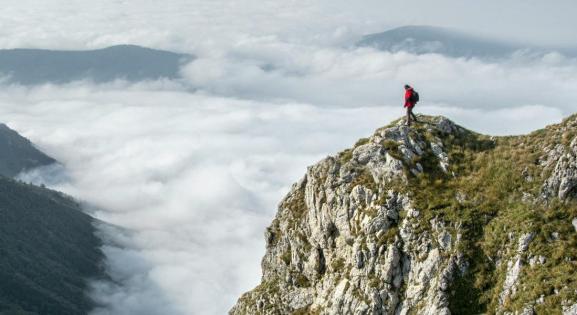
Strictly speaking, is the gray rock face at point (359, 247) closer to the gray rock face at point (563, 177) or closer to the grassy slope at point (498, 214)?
the grassy slope at point (498, 214)

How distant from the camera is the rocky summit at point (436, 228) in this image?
41188 millimetres

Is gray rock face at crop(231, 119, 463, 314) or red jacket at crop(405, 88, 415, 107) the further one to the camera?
red jacket at crop(405, 88, 415, 107)

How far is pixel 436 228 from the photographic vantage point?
4600cm

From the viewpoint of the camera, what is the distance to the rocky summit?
41188mm

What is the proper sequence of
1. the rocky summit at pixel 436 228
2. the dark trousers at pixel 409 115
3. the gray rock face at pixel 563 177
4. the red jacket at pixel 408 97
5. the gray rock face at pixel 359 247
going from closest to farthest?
1. the rocky summit at pixel 436 228
2. the gray rock face at pixel 563 177
3. the gray rock face at pixel 359 247
4. the red jacket at pixel 408 97
5. the dark trousers at pixel 409 115

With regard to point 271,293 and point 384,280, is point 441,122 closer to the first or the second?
point 384,280

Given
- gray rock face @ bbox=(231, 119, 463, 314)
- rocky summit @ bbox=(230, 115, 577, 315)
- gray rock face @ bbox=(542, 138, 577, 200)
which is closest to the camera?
rocky summit @ bbox=(230, 115, 577, 315)

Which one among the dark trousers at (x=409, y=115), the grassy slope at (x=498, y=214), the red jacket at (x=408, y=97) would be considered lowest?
the grassy slope at (x=498, y=214)

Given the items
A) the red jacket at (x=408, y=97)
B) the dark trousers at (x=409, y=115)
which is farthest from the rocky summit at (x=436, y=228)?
the red jacket at (x=408, y=97)

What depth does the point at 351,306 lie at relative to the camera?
48062mm

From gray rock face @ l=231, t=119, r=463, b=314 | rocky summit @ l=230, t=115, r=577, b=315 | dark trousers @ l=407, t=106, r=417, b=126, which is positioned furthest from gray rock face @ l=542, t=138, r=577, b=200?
dark trousers @ l=407, t=106, r=417, b=126

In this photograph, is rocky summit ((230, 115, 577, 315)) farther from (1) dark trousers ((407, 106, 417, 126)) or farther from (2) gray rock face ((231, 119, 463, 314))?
(1) dark trousers ((407, 106, 417, 126))

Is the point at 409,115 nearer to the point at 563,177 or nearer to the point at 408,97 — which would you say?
the point at 408,97

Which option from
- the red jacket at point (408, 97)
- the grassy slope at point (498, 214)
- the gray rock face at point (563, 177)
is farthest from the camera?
the red jacket at point (408, 97)
